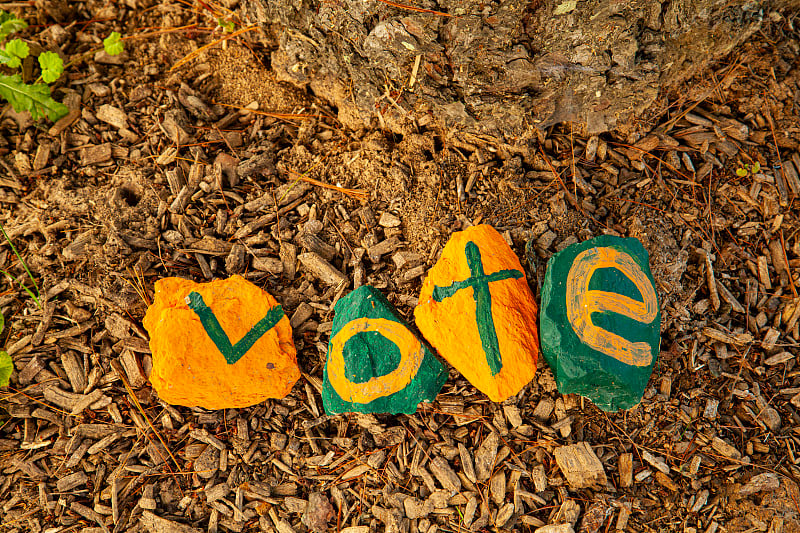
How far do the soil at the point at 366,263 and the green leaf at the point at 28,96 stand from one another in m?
0.11

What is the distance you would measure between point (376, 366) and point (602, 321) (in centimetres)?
90

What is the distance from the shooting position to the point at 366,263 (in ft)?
7.64

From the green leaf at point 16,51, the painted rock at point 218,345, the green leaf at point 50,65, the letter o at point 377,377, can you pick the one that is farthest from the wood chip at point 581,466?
the green leaf at point 16,51

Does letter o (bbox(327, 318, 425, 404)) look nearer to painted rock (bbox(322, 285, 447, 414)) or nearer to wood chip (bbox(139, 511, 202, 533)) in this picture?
painted rock (bbox(322, 285, 447, 414))

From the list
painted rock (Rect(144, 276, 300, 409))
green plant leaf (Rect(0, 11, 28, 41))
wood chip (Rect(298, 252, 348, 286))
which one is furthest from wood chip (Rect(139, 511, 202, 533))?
green plant leaf (Rect(0, 11, 28, 41))

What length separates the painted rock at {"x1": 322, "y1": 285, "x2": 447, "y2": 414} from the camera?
2.01m

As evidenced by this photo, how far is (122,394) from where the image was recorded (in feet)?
7.37

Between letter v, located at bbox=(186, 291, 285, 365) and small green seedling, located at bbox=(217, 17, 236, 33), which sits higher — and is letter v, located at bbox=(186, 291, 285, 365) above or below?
below

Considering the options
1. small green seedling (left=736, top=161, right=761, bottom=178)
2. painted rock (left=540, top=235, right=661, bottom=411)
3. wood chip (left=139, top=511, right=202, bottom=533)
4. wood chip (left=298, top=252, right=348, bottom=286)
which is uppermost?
small green seedling (left=736, top=161, right=761, bottom=178)

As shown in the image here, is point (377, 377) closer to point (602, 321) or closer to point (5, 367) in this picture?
point (602, 321)

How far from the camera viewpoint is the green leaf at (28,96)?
2430 millimetres

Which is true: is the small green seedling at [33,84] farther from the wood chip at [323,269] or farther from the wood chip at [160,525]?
the wood chip at [160,525]

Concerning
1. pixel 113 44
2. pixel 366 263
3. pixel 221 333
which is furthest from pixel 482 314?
pixel 113 44

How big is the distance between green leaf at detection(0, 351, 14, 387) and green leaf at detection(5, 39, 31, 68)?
1.38 m
